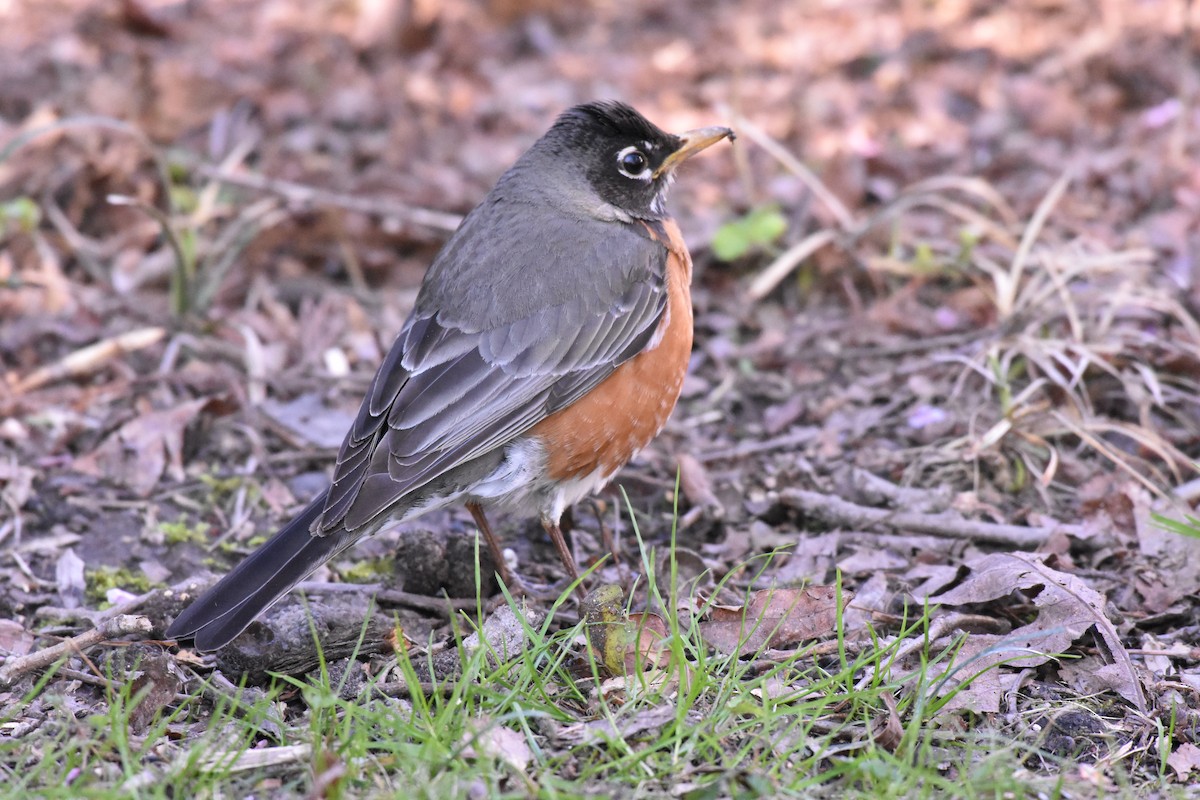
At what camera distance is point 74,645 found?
3967mm

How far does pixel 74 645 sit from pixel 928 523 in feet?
9.81

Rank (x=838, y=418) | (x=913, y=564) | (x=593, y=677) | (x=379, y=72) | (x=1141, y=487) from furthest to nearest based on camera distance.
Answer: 1. (x=379, y=72)
2. (x=838, y=418)
3. (x=1141, y=487)
4. (x=913, y=564)
5. (x=593, y=677)

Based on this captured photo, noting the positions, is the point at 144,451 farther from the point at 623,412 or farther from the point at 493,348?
the point at 623,412

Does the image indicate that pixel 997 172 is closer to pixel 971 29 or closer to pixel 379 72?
pixel 971 29

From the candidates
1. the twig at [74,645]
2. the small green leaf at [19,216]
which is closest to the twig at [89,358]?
the small green leaf at [19,216]

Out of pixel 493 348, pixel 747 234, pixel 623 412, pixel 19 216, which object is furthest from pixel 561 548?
pixel 19 216

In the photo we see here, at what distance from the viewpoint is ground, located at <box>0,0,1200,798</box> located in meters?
3.49

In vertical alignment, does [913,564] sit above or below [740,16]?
below

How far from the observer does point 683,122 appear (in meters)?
8.21

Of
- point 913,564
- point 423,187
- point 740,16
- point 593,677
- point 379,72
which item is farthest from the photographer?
point 740,16

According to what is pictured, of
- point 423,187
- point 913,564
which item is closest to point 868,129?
point 423,187

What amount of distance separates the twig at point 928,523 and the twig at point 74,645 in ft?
7.98

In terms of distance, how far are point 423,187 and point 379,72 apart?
1860 millimetres

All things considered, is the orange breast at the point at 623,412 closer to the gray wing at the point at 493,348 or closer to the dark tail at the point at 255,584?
the gray wing at the point at 493,348
